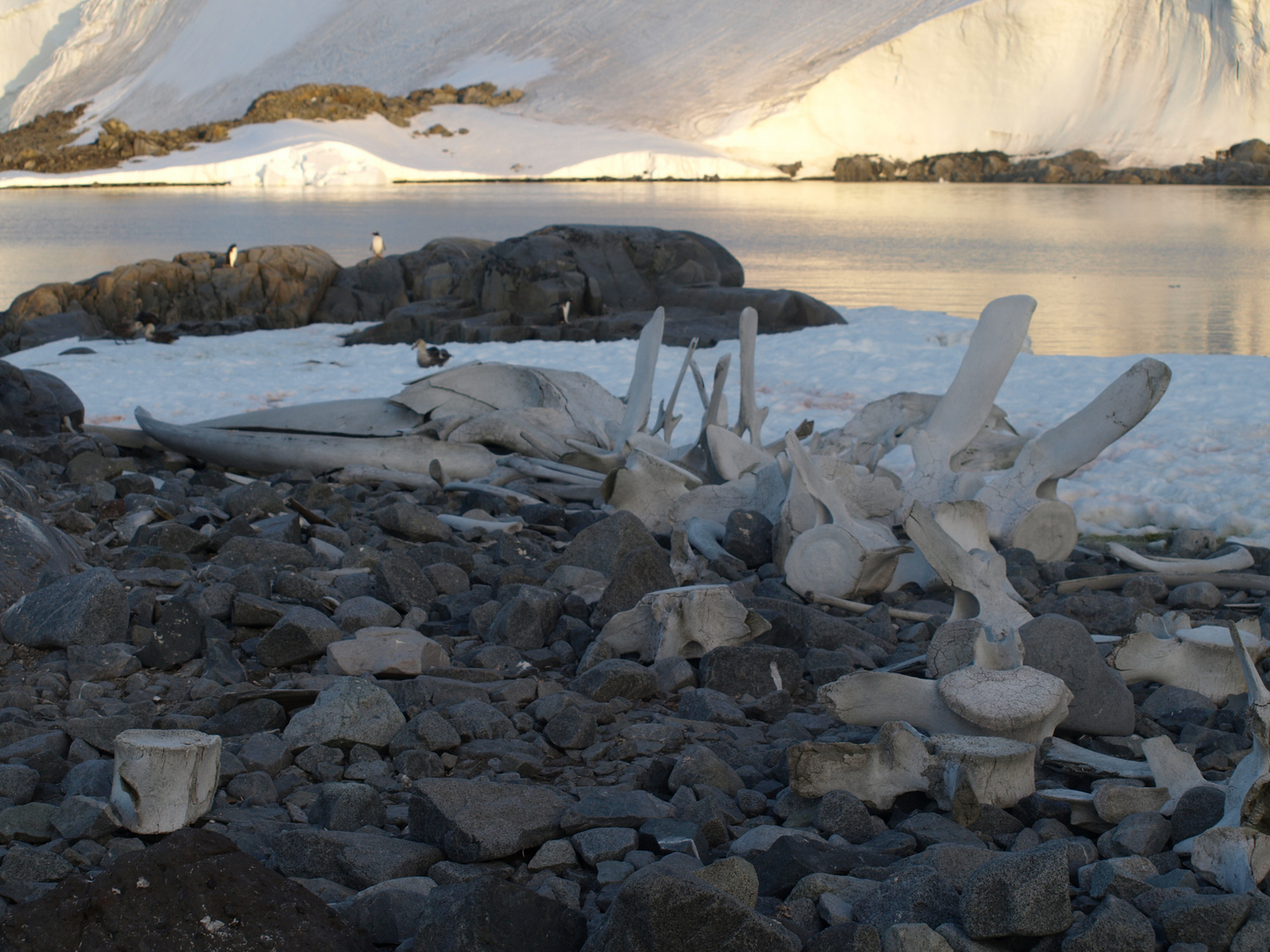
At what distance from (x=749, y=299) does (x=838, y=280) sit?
6.65 meters

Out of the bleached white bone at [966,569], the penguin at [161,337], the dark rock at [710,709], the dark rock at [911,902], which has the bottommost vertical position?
the dark rock at [710,709]

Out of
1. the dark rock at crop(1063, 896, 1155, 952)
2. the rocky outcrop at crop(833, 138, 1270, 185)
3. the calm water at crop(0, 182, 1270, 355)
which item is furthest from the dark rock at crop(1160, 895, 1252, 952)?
the rocky outcrop at crop(833, 138, 1270, 185)

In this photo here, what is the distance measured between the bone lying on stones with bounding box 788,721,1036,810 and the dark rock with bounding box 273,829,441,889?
2.23ft

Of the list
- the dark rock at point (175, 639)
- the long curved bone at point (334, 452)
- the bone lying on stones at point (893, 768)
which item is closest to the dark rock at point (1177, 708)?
the bone lying on stones at point (893, 768)

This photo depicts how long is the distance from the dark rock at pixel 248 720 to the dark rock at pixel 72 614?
0.61m

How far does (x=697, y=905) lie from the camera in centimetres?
137

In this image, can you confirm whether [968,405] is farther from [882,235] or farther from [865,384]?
[882,235]

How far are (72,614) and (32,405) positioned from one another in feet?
12.4

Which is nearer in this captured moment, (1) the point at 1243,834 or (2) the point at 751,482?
(1) the point at 1243,834

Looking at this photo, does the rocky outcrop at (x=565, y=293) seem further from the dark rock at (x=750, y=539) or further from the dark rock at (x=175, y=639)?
the dark rock at (x=175, y=639)

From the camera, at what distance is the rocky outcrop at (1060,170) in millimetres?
56375

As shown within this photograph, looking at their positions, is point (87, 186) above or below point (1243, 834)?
above

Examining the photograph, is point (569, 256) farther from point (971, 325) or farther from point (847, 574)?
point (847, 574)

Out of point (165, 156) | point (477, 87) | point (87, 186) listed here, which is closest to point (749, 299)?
point (87, 186)
